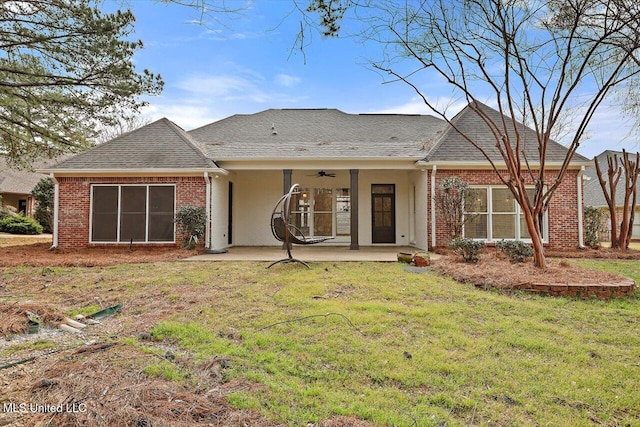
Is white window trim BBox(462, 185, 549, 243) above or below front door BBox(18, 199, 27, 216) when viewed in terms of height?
below

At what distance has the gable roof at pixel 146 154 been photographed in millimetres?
11070

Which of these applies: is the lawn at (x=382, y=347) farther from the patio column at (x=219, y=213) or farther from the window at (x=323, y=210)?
the window at (x=323, y=210)

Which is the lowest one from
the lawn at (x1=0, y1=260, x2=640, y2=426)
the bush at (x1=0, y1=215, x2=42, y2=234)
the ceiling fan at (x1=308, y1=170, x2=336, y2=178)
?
the lawn at (x1=0, y1=260, x2=640, y2=426)

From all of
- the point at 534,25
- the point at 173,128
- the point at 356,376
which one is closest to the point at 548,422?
the point at 356,376

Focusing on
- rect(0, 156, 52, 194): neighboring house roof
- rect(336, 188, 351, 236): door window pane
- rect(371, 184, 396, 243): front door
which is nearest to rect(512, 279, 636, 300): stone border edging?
rect(371, 184, 396, 243): front door

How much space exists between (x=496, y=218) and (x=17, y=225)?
76.8 ft

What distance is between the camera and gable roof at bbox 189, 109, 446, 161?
478 inches

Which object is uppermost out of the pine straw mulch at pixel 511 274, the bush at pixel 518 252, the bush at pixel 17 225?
the bush at pixel 17 225

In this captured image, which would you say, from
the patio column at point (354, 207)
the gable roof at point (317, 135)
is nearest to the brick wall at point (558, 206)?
the gable roof at point (317, 135)

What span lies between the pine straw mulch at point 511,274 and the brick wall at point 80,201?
746 centimetres

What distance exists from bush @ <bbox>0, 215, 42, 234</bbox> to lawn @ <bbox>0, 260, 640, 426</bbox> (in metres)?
16.8

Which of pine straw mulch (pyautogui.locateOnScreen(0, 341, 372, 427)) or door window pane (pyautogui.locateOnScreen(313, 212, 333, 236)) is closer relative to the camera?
pine straw mulch (pyautogui.locateOnScreen(0, 341, 372, 427))

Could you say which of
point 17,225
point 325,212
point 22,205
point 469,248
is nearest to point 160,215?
point 325,212

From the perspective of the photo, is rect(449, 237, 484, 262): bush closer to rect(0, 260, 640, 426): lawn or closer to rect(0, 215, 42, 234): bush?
rect(0, 260, 640, 426): lawn
